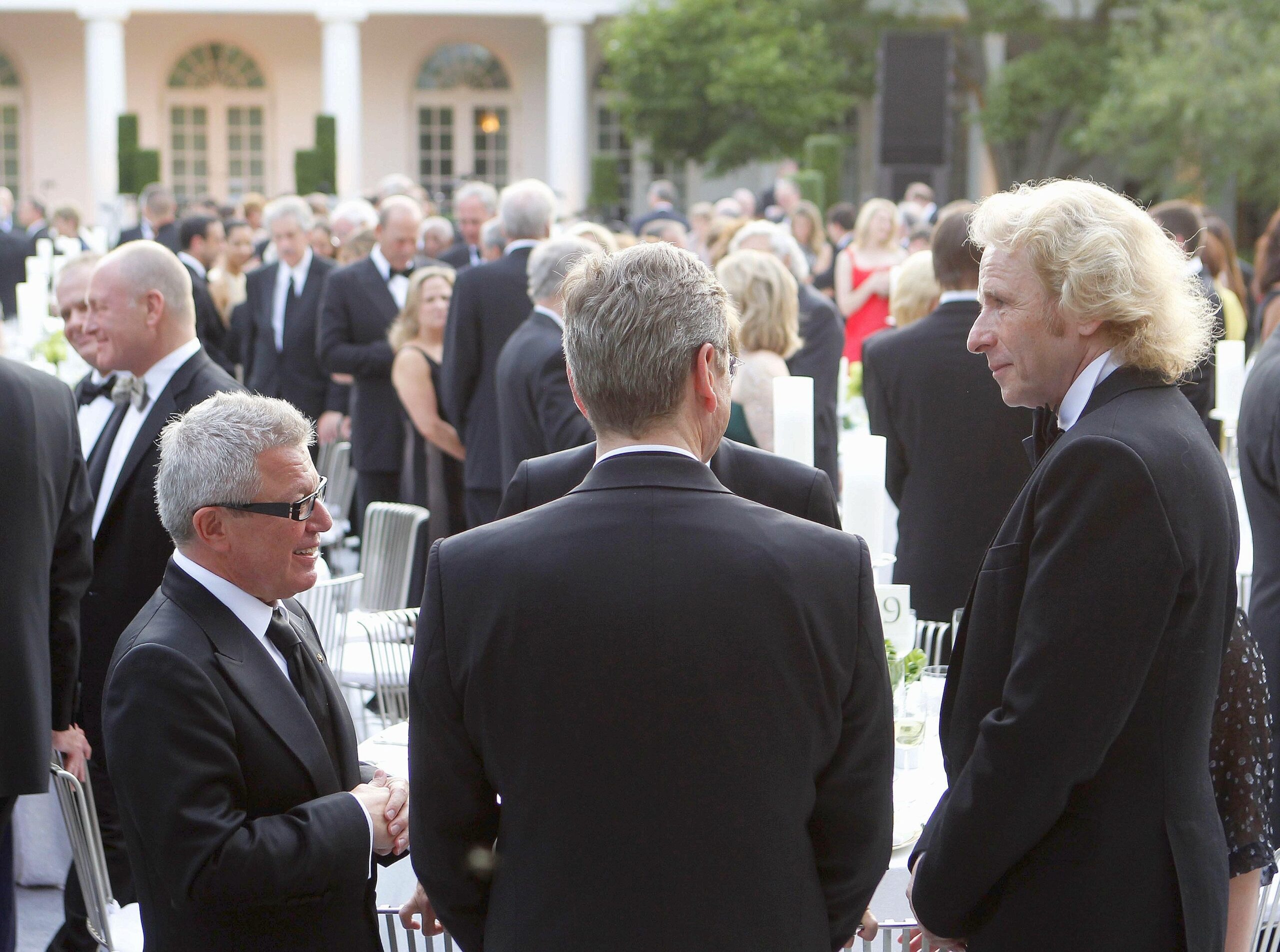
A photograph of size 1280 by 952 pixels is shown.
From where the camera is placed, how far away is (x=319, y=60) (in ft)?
102

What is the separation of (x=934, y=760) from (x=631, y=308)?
1.58 m

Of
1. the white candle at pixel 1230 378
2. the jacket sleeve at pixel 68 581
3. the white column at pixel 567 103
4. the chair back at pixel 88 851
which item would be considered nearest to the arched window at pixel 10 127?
the white column at pixel 567 103

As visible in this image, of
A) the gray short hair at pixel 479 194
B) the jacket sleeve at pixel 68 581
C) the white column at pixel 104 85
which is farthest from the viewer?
the white column at pixel 104 85

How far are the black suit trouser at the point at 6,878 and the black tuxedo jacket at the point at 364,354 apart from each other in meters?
3.75

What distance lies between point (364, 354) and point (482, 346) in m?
1.36

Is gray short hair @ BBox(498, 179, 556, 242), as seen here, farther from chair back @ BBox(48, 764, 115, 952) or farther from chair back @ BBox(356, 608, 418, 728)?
chair back @ BBox(48, 764, 115, 952)

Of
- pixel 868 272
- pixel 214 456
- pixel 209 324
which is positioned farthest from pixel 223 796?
pixel 209 324

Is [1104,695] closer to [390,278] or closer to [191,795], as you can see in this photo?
[191,795]

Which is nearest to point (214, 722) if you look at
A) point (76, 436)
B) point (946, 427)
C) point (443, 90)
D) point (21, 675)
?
point (21, 675)

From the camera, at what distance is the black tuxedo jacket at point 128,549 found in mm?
3684

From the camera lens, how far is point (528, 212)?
20.3 ft

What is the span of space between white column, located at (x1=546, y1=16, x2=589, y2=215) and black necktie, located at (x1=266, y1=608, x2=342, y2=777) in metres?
26.3

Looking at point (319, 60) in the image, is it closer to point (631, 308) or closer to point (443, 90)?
point (443, 90)

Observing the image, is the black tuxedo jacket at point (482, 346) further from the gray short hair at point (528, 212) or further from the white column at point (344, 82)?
the white column at point (344, 82)
